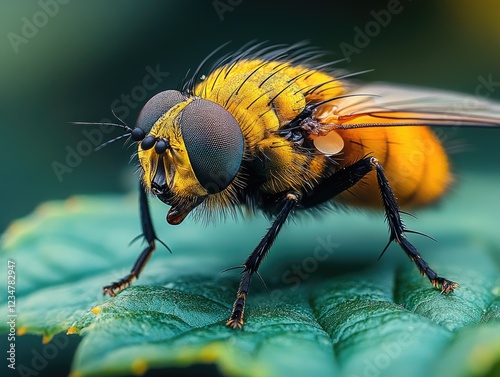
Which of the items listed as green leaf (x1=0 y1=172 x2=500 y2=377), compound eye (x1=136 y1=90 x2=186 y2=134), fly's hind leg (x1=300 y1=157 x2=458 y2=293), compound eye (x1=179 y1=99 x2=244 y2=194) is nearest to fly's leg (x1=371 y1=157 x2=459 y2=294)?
fly's hind leg (x1=300 y1=157 x2=458 y2=293)

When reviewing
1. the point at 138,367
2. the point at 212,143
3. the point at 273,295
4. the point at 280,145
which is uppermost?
the point at 212,143

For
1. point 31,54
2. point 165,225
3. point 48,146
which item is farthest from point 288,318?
point 31,54

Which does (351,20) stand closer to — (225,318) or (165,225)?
(165,225)
